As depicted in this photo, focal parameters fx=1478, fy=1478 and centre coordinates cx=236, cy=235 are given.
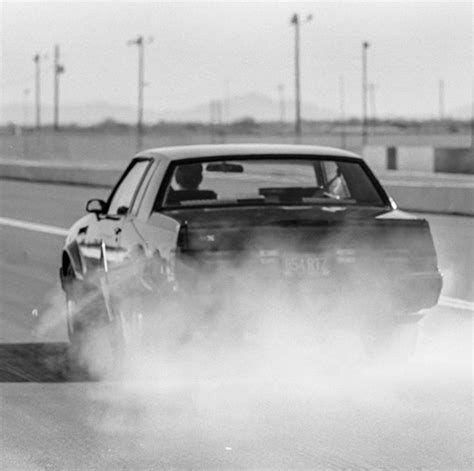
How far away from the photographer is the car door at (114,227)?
33.6 feet

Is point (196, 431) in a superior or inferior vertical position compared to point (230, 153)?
inferior

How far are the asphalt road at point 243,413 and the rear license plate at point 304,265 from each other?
2.38 feet

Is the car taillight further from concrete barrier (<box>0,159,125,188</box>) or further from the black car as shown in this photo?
concrete barrier (<box>0,159,125,188</box>)

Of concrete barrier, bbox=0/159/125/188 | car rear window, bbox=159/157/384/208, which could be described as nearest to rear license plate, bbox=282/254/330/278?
car rear window, bbox=159/157/384/208

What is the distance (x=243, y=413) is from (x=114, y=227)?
2611 mm

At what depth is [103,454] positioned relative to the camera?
713cm

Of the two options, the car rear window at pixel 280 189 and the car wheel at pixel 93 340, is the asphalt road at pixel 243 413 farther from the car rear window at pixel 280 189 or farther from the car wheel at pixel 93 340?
the car rear window at pixel 280 189

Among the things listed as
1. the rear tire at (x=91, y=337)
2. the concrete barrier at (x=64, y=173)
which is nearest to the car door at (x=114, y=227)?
the rear tire at (x=91, y=337)

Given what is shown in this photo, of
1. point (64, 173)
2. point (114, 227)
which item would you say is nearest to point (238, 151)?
point (114, 227)

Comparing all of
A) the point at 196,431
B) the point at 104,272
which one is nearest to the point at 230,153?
the point at 104,272

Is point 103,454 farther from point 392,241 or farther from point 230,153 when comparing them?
point 230,153

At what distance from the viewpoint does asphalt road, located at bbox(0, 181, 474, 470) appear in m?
7.07

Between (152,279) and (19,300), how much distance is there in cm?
566

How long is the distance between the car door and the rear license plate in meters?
1.40
